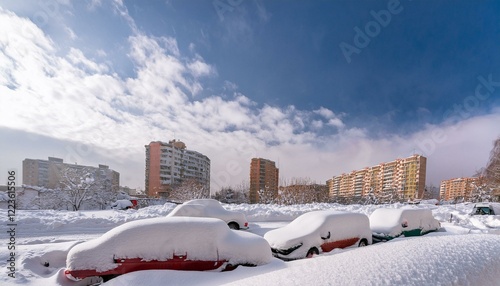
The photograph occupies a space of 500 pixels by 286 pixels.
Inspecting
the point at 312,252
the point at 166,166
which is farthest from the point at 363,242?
the point at 166,166

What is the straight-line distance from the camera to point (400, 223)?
320 inches

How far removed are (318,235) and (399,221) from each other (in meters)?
4.52

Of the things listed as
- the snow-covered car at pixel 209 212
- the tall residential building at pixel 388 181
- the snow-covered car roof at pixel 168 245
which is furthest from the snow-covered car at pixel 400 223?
the tall residential building at pixel 388 181

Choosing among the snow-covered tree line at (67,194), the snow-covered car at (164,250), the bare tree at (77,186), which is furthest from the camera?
the bare tree at (77,186)

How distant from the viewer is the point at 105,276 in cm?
352

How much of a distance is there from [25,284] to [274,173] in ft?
225

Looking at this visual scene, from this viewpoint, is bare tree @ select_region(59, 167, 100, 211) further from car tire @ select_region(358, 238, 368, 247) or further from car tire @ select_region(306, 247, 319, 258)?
car tire @ select_region(358, 238, 368, 247)

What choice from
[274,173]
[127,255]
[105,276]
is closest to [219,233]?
[127,255]

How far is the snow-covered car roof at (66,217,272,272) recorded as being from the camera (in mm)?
3545

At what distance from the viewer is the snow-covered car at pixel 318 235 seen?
5.51 m

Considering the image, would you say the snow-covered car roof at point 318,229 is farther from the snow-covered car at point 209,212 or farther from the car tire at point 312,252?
the snow-covered car at point 209,212

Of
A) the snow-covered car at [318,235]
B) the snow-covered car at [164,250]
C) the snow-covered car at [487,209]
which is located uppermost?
the snow-covered car at [164,250]

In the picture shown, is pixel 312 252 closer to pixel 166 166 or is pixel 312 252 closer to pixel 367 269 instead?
pixel 367 269

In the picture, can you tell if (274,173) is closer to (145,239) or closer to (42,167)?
(42,167)
